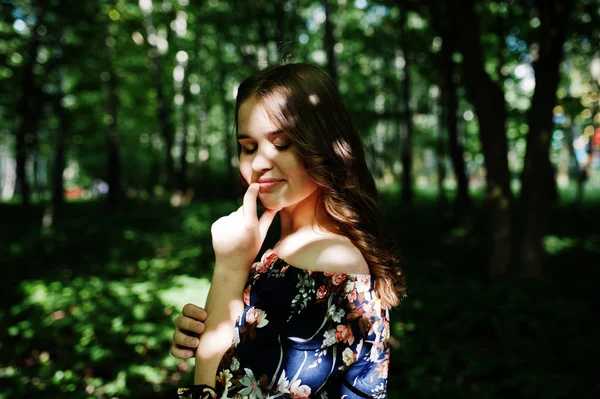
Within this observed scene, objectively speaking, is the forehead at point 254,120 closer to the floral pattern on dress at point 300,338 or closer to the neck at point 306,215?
the neck at point 306,215

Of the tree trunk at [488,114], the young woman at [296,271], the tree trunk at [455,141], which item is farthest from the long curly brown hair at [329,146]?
the tree trunk at [455,141]

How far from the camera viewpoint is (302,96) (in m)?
1.21

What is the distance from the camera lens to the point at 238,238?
1104 mm

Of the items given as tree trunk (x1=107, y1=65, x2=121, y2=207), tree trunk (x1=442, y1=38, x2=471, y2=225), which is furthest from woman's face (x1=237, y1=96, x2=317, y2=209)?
tree trunk (x1=107, y1=65, x2=121, y2=207)

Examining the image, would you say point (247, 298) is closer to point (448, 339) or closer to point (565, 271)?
point (448, 339)

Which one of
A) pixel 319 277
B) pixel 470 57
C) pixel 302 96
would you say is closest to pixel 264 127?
pixel 302 96

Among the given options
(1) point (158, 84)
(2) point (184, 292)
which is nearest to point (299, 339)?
(2) point (184, 292)

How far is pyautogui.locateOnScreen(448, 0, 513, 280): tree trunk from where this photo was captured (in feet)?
17.1

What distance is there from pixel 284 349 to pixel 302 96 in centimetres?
70

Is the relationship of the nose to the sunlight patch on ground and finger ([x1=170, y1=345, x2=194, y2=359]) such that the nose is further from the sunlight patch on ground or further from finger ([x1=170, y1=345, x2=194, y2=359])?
the sunlight patch on ground

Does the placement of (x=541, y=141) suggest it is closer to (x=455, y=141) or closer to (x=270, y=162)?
(x=270, y=162)

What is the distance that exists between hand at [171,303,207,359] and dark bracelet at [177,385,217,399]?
0.10m

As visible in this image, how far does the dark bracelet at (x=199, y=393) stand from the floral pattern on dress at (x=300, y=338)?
19 millimetres

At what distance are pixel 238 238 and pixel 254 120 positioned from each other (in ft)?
1.13
